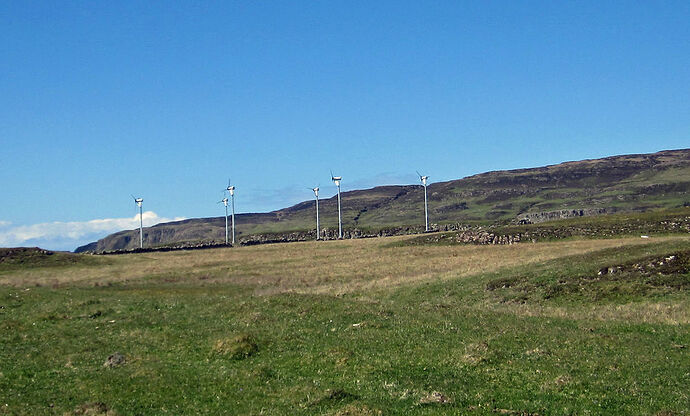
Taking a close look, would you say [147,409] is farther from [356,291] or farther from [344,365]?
[356,291]

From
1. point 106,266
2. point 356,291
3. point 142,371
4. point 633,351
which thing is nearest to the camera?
point 633,351

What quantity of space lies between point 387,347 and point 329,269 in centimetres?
5006

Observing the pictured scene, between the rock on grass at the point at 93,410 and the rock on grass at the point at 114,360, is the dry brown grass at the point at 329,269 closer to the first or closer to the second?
the rock on grass at the point at 114,360

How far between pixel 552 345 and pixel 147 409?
47.2 ft

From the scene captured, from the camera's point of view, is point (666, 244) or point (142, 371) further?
point (666, 244)

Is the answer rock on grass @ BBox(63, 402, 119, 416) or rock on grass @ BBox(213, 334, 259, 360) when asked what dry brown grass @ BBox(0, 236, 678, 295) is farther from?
rock on grass @ BBox(63, 402, 119, 416)

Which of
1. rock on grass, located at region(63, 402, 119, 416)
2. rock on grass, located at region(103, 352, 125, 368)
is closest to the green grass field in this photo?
rock on grass, located at region(63, 402, 119, 416)

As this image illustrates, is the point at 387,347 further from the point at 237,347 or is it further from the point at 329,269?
the point at 329,269

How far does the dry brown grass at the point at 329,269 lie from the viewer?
60566mm

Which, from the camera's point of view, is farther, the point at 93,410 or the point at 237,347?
the point at 237,347

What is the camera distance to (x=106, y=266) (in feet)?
337

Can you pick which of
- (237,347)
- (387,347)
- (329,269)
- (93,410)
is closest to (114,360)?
(237,347)

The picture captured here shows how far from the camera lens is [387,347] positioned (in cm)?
2633

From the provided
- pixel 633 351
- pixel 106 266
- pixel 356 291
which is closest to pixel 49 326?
pixel 356 291
